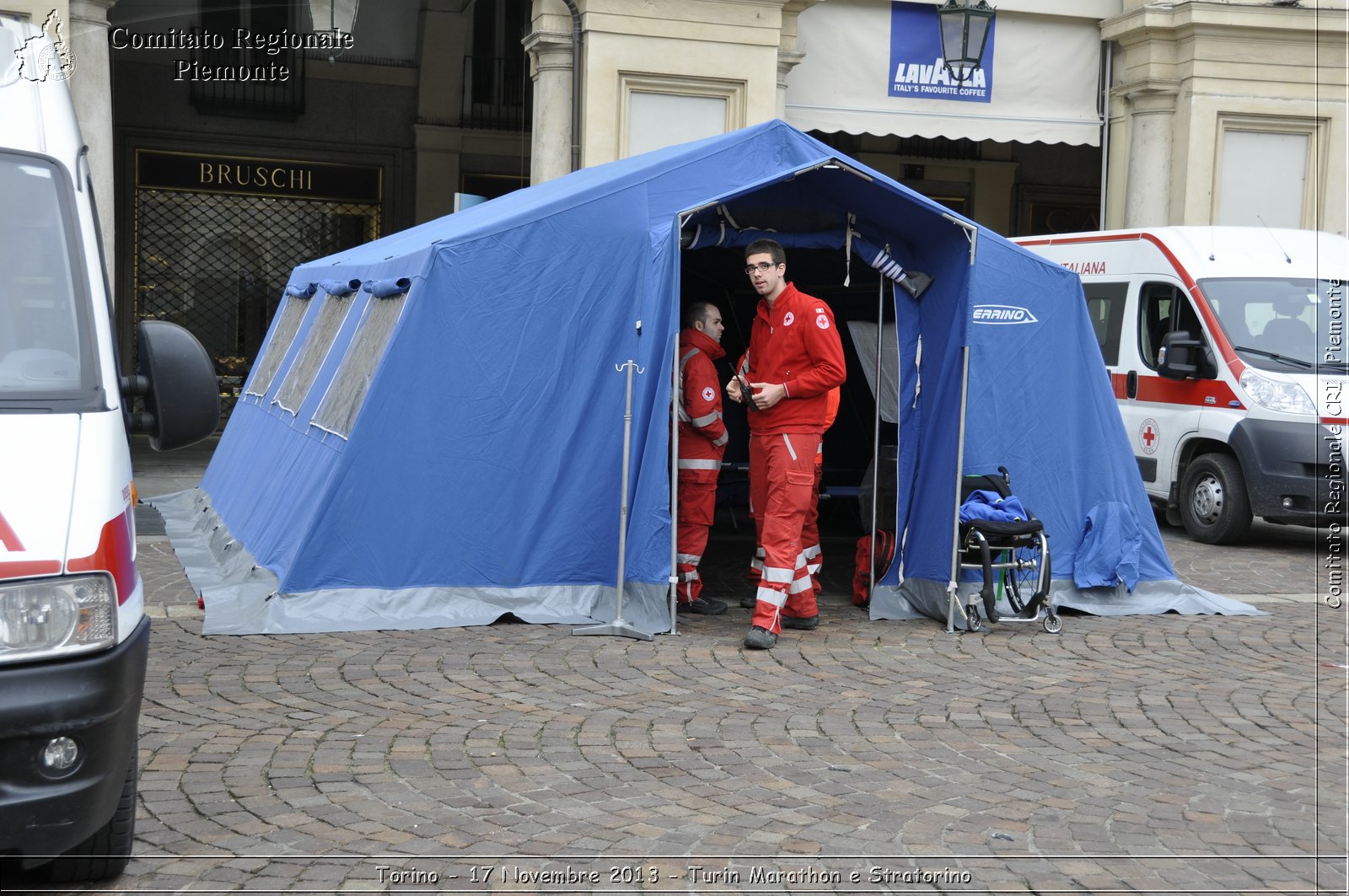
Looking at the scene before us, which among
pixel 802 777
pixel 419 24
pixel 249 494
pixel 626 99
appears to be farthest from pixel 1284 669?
pixel 419 24

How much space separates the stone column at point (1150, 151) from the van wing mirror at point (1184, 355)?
519 centimetres

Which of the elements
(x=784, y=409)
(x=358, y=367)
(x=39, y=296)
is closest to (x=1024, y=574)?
(x=784, y=409)

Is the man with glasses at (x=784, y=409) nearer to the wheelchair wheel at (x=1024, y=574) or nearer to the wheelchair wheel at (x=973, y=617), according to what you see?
the wheelchair wheel at (x=973, y=617)

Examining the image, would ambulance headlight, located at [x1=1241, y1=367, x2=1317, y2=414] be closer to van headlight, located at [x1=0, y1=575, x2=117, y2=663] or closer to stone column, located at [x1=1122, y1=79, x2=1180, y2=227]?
stone column, located at [x1=1122, y1=79, x2=1180, y2=227]

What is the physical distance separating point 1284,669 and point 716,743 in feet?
11.2

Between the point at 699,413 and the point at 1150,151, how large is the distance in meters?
10.5

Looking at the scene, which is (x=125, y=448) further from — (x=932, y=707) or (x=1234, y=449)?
(x=1234, y=449)

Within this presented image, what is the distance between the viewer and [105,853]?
4211 millimetres

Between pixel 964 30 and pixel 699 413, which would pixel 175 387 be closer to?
pixel 699 413

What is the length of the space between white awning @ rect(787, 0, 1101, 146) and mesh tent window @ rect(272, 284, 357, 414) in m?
7.40

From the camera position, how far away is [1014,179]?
23.2m

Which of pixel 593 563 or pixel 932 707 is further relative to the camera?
pixel 593 563

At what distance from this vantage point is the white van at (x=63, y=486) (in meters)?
3.70

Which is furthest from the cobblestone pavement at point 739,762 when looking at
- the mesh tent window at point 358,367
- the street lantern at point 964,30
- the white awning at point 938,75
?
the white awning at point 938,75
